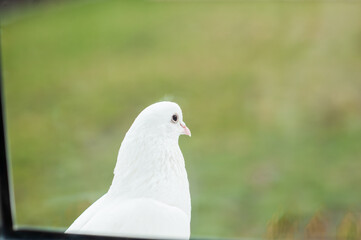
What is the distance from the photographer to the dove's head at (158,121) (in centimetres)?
173

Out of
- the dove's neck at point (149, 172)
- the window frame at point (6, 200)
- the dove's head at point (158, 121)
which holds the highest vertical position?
the dove's head at point (158, 121)

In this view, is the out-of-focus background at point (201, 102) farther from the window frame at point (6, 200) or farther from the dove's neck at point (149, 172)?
the dove's neck at point (149, 172)

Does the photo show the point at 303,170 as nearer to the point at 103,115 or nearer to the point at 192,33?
the point at 192,33

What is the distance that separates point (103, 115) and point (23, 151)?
1.37 ft

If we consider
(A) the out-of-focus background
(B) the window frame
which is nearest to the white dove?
(A) the out-of-focus background

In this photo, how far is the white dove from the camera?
166 centimetres

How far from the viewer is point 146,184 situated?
68.0 inches

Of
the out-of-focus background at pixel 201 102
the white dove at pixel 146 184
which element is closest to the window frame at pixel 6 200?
the out-of-focus background at pixel 201 102

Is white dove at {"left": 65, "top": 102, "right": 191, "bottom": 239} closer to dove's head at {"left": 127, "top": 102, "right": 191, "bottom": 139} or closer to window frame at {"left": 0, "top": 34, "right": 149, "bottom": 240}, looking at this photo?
dove's head at {"left": 127, "top": 102, "right": 191, "bottom": 139}

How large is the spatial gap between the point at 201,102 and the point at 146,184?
22.7 inches

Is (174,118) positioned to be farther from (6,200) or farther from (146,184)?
(6,200)

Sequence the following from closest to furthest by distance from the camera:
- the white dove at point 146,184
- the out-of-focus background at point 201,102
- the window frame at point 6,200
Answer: the white dove at point 146,184
the out-of-focus background at point 201,102
the window frame at point 6,200

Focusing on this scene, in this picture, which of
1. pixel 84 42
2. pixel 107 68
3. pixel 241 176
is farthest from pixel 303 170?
pixel 84 42

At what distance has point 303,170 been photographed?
215cm
